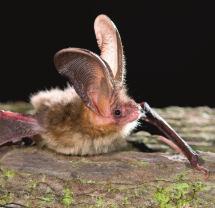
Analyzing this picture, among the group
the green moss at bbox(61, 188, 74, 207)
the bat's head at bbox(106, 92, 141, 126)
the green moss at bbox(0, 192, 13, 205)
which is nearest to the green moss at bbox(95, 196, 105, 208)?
the green moss at bbox(61, 188, 74, 207)

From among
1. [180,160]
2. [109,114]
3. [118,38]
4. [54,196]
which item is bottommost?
[54,196]

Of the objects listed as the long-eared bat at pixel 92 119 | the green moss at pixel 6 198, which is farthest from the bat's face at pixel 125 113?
the green moss at pixel 6 198

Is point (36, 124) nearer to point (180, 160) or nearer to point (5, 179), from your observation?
point (5, 179)

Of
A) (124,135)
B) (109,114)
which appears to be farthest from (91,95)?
(124,135)

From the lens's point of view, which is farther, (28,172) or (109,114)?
(109,114)

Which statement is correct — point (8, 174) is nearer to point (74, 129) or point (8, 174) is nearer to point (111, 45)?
point (74, 129)

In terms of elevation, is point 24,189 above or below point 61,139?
below

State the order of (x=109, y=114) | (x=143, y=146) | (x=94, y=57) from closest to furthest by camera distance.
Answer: (x=94, y=57), (x=109, y=114), (x=143, y=146)
